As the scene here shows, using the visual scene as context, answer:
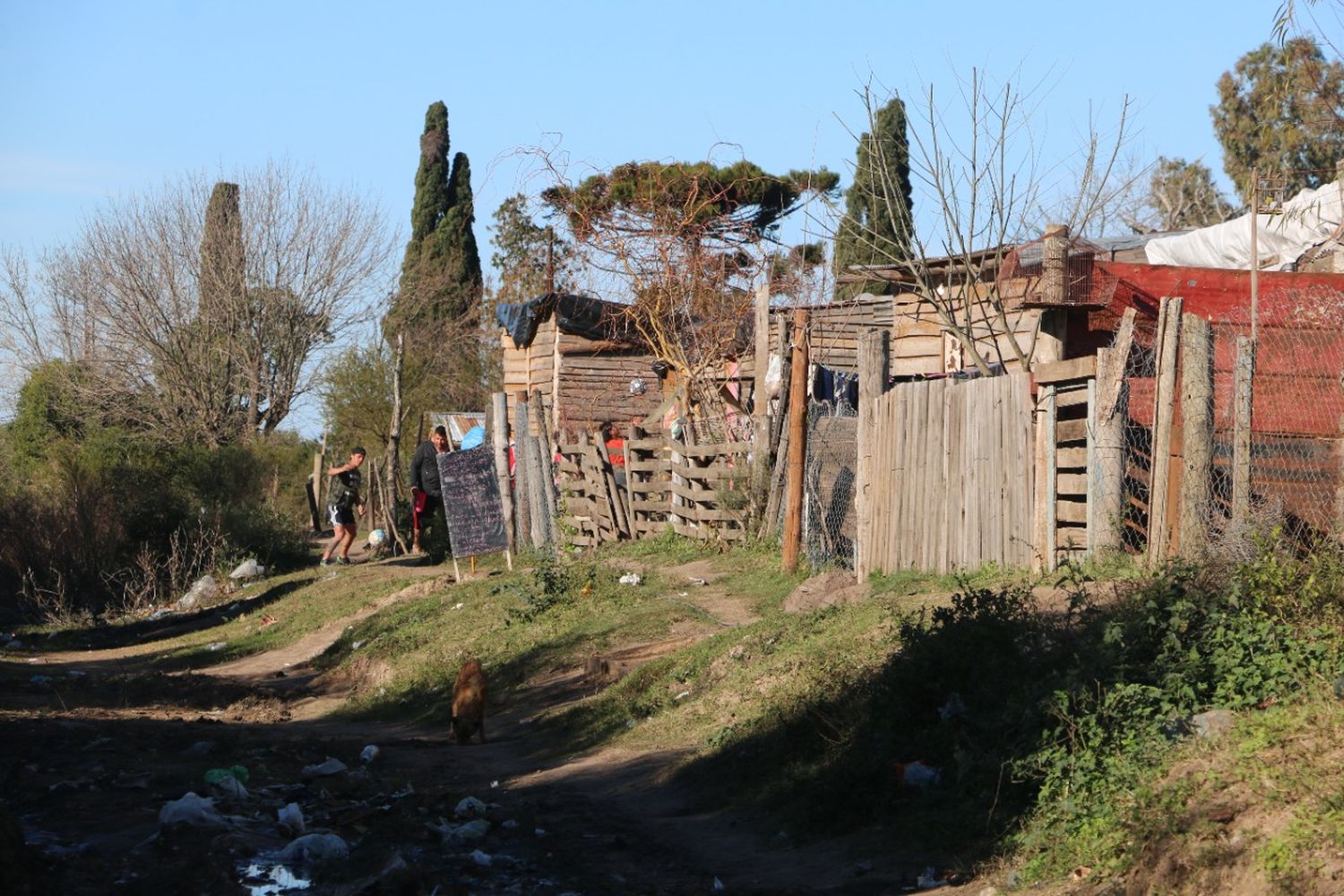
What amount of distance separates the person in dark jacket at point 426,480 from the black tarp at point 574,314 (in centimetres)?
420

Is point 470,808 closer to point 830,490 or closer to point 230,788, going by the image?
point 230,788

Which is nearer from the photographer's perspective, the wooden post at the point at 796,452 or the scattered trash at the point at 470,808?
the scattered trash at the point at 470,808

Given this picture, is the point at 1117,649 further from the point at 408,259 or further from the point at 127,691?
the point at 408,259

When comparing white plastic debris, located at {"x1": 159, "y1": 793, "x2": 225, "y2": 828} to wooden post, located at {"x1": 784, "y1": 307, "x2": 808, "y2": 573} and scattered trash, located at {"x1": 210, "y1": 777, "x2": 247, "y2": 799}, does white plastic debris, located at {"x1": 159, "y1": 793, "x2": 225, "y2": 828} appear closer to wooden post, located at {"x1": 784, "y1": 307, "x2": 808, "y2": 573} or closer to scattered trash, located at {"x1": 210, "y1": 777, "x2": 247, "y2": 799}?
scattered trash, located at {"x1": 210, "y1": 777, "x2": 247, "y2": 799}

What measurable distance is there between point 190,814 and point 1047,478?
233 inches

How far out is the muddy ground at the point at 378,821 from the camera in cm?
578

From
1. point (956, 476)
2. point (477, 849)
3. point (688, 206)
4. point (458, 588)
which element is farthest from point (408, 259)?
point (477, 849)

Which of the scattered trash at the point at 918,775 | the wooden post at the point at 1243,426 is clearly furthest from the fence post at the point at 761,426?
the scattered trash at the point at 918,775

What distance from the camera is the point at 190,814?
6.45 m

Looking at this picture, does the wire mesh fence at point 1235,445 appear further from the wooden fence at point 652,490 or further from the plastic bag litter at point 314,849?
the wooden fence at point 652,490

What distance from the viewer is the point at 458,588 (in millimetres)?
16188

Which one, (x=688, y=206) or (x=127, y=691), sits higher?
(x=688, y=206)

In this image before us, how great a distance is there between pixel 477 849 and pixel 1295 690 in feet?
12.5

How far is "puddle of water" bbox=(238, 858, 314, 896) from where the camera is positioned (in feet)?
18.4
